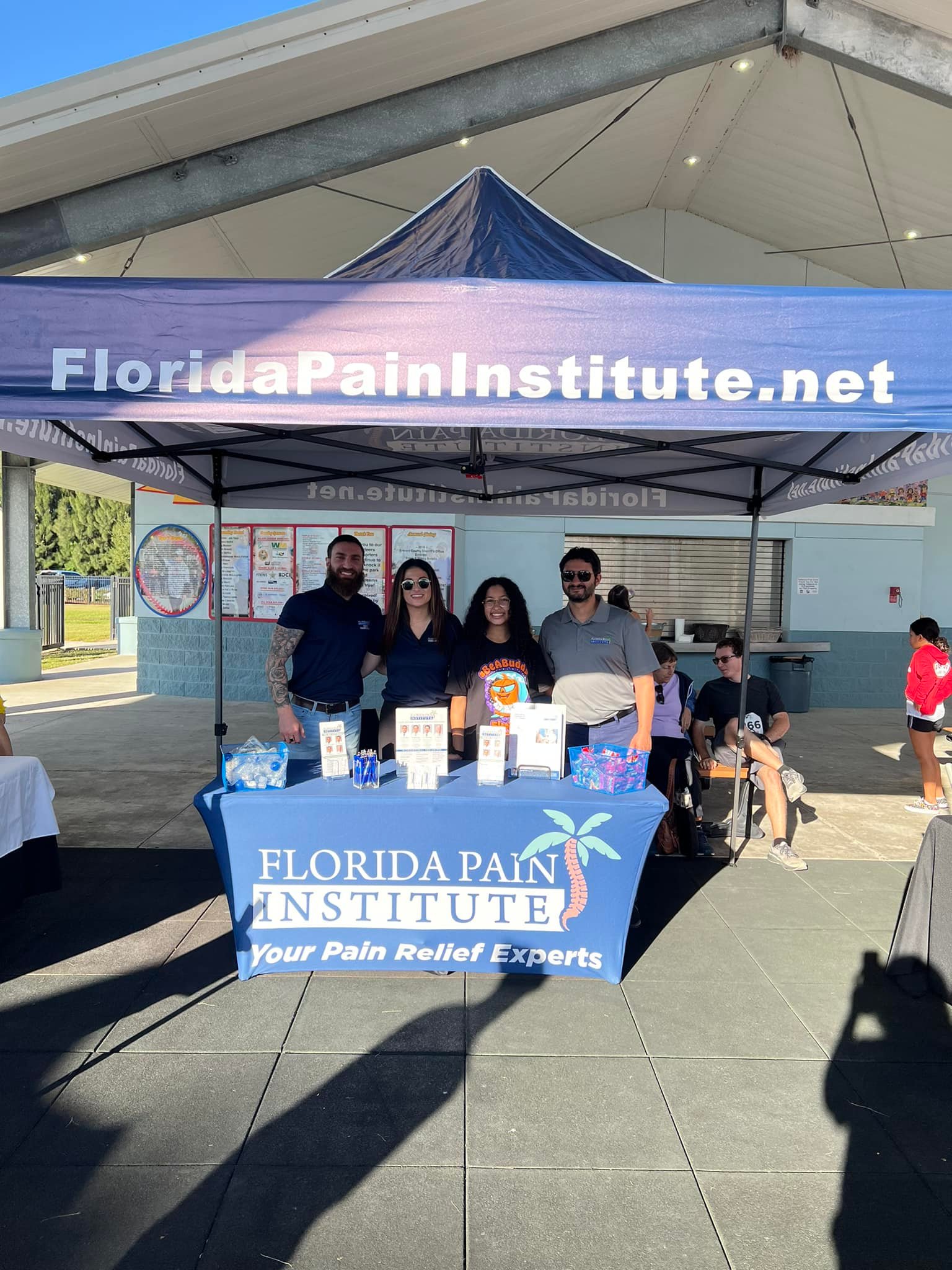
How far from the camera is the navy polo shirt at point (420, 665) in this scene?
3.88 m

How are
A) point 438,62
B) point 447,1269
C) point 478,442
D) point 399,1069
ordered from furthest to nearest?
point 438,62, point 478,442, point 399,1069, point 447,1269

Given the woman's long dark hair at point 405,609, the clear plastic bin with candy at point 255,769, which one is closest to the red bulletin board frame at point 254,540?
the woman's long dark hair at point 405,609

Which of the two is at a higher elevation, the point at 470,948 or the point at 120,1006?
the point at 470,948

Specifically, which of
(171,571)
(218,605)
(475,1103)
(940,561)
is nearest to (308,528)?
(171,571)

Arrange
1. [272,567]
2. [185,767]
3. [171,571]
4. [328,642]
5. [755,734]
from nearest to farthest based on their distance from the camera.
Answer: [328,642] < [755,734] < [185,767] < [272,567] < [171,571]

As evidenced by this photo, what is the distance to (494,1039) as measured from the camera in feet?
9.21

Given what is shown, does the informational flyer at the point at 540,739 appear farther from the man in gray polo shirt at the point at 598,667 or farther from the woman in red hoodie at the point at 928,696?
the woman in red hoodie at the point at 928,696

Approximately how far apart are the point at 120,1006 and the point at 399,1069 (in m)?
1.13

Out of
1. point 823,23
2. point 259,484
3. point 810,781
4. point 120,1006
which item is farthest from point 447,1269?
point 823,23

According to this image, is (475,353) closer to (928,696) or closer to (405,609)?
(405,609)

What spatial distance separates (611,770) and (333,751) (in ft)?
3.59

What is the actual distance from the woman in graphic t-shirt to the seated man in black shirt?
1.70m

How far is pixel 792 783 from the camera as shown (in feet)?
15.4

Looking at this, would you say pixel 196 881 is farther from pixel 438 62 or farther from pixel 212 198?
pixel 438 62
